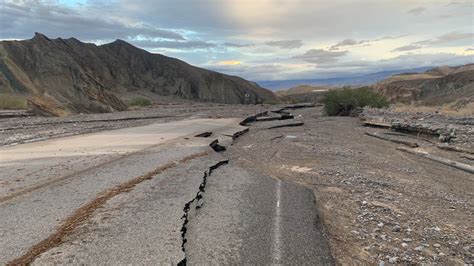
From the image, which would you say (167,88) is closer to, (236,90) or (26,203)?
(236,90)

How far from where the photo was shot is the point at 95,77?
70.4 meters

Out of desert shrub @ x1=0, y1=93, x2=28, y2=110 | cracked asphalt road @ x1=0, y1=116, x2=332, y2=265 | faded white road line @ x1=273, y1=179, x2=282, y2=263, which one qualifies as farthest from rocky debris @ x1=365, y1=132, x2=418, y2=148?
desert shrub @ x1=0, y1=93, x2=28, y2=110

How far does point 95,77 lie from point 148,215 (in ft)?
222

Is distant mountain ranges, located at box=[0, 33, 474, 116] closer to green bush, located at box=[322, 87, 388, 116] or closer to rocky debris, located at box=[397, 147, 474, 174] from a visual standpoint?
green bush, located at box=[322, 87, 388, 116]

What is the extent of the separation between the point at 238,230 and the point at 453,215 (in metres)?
4.66

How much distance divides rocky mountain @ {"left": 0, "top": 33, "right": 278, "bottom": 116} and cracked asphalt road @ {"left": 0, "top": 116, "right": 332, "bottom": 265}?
3159 centimetres

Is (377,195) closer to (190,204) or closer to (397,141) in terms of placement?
(190,204)

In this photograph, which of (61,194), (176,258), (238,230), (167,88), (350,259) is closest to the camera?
(176,258)

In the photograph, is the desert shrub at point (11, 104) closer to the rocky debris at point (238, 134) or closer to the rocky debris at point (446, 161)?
the rocky debris at point (238, 134)

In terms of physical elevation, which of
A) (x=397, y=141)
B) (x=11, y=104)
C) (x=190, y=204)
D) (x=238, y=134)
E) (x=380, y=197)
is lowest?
(x=397, y=141)

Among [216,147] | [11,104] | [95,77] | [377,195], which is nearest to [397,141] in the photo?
[216,147]

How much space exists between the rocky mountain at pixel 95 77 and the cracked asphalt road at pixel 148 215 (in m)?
31.6

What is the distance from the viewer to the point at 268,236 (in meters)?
6.23

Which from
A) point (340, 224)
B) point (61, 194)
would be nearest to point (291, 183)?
point (340, 224)
